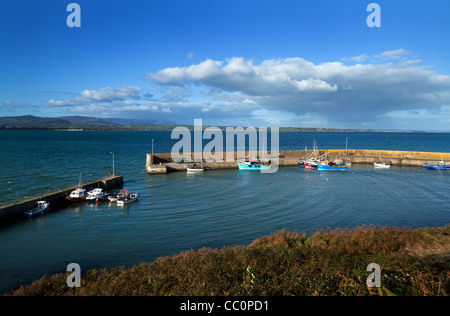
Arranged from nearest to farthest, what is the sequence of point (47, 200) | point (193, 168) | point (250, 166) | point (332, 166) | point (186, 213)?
point (186, 213) < point (47, 200) < point (193, 168) < point (250, 166) < point (332, 166)

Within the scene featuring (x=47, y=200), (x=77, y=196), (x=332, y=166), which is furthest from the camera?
(x=332, y=166)

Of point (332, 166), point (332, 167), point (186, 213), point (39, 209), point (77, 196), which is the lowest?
point (186, 213)

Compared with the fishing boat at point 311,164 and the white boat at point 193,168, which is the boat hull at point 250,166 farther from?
the fishing boat at point 311,164

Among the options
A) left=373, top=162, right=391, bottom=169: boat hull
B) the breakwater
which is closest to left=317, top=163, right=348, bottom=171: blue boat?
the breakwater

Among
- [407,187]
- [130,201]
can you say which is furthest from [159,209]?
[407,187]

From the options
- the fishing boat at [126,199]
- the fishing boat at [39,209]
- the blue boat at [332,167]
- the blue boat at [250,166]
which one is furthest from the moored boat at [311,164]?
the fishing boat at [39,209]

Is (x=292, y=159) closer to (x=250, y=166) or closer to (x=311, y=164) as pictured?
(x=311, y=164)

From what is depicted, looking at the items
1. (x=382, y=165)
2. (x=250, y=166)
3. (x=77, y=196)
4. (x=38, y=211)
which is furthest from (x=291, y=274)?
(x=382, y=165)
